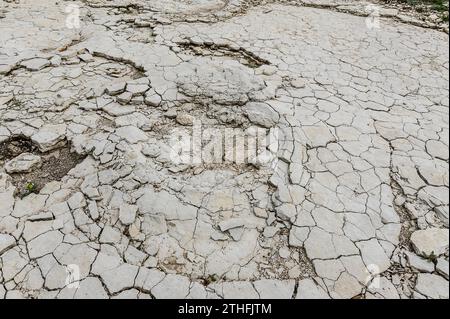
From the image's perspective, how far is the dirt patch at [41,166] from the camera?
2.41 metres

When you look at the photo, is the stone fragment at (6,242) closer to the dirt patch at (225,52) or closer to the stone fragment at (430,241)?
the stone fragment at (430,241)

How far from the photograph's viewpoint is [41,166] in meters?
2.54

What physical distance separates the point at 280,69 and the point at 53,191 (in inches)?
93.5

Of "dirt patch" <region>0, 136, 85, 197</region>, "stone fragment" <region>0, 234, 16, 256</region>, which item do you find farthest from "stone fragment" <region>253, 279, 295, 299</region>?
"dirt patch" <region>0, 136, 85, 197</region>

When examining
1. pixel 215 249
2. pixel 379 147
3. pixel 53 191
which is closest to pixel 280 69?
pixel 379 147

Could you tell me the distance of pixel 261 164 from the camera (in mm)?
2420

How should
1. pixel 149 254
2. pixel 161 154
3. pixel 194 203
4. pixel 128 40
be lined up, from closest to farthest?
pixel 149 254 → pixel 194 203 → pixel 161 154 → pixel 128 40

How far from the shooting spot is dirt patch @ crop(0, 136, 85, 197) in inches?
95.0

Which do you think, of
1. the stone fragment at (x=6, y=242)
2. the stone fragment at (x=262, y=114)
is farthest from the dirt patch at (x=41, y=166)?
the stone fragment at (x=262, y=114)

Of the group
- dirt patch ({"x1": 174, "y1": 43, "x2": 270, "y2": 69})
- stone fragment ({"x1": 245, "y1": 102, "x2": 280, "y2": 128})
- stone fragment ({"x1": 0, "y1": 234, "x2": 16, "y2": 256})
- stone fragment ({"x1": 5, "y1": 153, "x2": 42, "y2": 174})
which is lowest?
stone fragment ({"x1": 0, "y1": 234, "x2": 16, "y2": 256})

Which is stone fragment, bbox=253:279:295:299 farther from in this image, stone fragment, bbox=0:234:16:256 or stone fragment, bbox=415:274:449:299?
stone fragment, bbox=0:234:16:256

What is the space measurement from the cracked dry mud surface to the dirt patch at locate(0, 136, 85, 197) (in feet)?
0.09

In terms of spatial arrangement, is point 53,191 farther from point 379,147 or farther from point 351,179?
point 379,147
